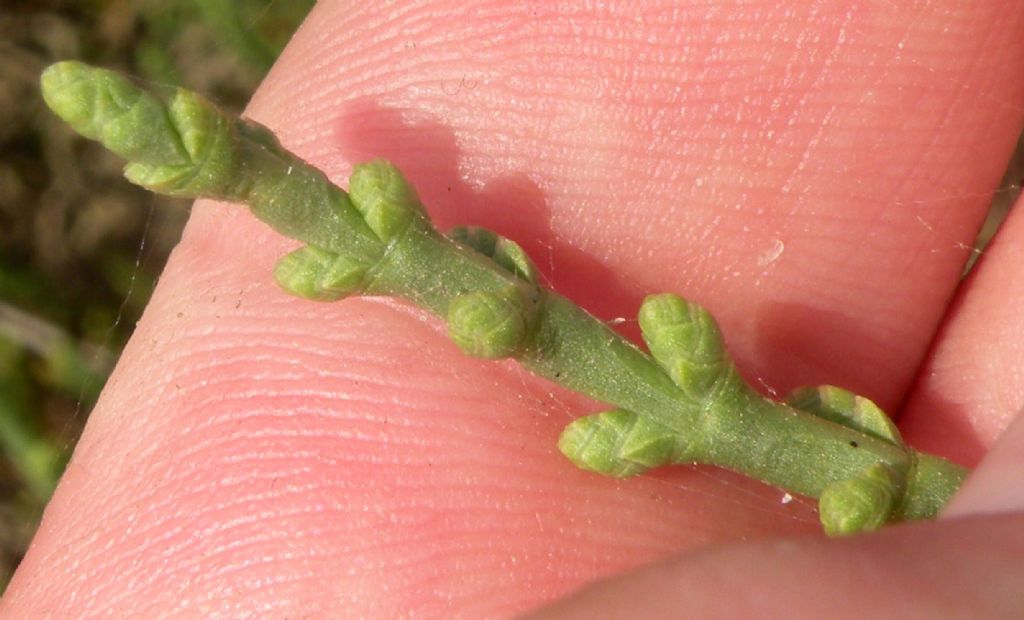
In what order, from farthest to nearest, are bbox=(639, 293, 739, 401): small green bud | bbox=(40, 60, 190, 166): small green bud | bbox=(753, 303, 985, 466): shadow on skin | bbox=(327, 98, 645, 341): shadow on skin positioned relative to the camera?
bbox=(753, 303, 985, 466): shadow on skin < bbox=(327, 98, 645, 341): shadow on skin < bbox=(639, 293, 739, 401): small green bud < bbox=(40, 60, 190, 166): small green bud

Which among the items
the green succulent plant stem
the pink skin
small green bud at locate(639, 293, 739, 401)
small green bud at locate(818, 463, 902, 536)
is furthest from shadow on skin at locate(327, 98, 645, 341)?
small green bud at locate(818, 463, 902, 536)

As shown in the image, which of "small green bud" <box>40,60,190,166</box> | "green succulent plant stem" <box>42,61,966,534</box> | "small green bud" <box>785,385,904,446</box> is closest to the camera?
"small green bud" <box>40,60,190,166</box>

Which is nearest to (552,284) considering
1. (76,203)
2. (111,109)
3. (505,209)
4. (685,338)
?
(505,209)

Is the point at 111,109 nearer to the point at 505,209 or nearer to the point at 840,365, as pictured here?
the point at 505,209

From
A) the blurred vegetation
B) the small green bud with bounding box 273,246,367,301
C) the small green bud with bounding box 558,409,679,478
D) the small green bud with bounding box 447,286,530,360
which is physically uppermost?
the small green bud with bounding box 447,286,530,360

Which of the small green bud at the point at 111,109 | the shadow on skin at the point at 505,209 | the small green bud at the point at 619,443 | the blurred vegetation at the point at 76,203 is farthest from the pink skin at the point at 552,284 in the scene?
the blurred vegetation at the point at 76,203

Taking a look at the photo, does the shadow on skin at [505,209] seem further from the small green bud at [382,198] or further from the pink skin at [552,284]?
the small green bud at [382,198]

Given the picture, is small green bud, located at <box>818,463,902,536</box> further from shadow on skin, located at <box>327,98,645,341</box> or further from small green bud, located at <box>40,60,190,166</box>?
small green bud, located at <box>40,60,190,166</box>

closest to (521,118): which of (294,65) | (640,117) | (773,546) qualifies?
(640,117)
